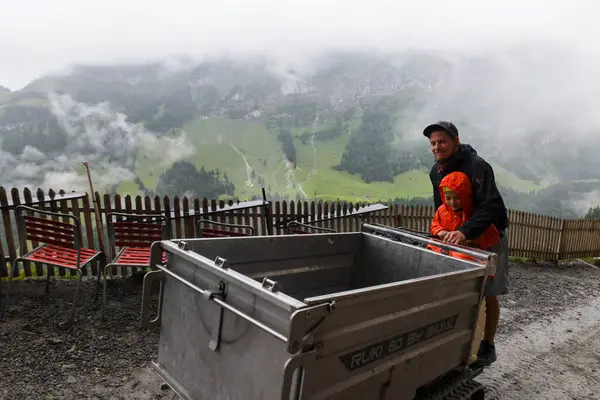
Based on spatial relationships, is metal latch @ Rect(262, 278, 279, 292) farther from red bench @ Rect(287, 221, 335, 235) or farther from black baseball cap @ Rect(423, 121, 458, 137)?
red bench @ Rect(287, 221, 335, 235)

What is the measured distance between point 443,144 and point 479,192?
1.56 ft

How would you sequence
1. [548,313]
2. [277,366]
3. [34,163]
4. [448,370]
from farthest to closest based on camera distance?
[34,163]
[548,313]
[448,370]
[277,366]

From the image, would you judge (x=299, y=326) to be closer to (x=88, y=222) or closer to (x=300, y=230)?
(x=300, y=230)

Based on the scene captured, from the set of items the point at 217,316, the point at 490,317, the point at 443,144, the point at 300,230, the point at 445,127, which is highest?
the point at 445,127

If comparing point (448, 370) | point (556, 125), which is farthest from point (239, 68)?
point (448, 370)

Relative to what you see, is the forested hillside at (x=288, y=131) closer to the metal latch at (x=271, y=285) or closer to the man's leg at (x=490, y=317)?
the man's leg at (x=490, y=317)

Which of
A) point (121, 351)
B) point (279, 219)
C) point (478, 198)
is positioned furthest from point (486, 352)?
point (279, 219)

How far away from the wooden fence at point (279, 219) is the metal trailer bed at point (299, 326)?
4226mm

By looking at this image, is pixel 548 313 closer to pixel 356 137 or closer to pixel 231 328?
pixel 231 328

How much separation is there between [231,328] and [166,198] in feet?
16.2

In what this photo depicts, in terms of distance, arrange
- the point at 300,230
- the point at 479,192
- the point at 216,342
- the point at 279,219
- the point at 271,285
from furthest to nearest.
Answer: the point at 279,219 < the point at 300,230 < the point at 479,192 < the point at 216,342 < the point at 271,285

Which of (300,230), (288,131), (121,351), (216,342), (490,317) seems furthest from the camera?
(288,131)

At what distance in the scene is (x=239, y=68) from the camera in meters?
72.8

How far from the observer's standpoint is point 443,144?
126 inches
